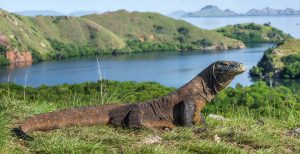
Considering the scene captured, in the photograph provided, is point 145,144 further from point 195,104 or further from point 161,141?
point 195,104

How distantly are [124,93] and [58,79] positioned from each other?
339 ft

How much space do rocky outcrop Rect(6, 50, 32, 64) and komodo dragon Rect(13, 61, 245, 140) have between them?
6955 inches

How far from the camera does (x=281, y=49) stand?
179m

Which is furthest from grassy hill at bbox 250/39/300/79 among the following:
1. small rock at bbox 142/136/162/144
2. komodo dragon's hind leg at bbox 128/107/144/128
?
small rock at bbox 142/136/162/144

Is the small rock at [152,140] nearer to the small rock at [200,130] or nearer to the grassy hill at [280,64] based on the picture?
the small rock at [200,130]

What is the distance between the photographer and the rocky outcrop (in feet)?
589

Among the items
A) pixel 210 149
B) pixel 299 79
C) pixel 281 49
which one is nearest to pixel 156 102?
pixel 210 149

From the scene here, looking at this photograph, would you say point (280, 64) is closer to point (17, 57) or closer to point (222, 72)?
point (17, 57)

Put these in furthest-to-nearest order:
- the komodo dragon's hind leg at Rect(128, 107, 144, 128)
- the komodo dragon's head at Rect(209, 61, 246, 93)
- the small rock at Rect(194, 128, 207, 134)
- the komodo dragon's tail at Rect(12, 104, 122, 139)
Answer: the komodo dragon's head at Rect(209, 61, 246, 93), the komodo dragon's hind leg at Rect(128, 107, 144, 128), the komodo dragon's tail at Rect(12, 104, 122, 139), the small rock at Rect(194, 128, 207, 134)

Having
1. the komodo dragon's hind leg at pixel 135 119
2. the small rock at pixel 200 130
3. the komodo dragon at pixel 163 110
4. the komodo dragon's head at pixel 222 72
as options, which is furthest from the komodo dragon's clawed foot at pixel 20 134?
the komodo dragon's head at pixel 222 72

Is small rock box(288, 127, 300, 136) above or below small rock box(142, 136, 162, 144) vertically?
below

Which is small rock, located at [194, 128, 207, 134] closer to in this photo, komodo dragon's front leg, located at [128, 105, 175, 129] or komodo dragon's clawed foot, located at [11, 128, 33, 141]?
komodo dragon's front leg, located at [128, 105, 175, 129]

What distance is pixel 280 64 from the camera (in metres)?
159

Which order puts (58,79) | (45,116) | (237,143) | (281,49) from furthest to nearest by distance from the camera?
1. (281,49)
2. (58,79)
3. (45,116)
4. (237,143)
